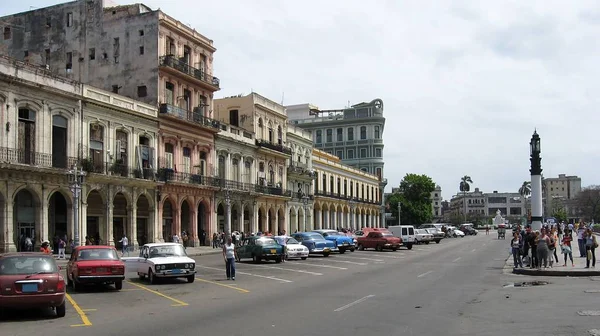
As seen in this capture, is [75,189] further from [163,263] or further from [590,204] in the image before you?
[590,204]

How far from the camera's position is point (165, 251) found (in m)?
23.9

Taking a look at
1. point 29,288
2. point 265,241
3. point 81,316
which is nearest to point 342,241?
point 265,241

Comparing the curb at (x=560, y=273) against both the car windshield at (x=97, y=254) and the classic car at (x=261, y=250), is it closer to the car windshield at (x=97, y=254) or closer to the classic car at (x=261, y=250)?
the classic car at (x=261, y=250)

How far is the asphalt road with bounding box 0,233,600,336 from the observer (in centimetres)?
1272

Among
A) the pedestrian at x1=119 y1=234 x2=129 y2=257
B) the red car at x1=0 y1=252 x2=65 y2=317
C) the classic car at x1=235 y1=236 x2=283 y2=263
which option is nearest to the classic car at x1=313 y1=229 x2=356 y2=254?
the classic car at x1=235 y1=236 x2=283 y2=263

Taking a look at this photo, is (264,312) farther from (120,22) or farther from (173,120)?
(120,22)

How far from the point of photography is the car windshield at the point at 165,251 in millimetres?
23703

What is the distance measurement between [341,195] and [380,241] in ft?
147

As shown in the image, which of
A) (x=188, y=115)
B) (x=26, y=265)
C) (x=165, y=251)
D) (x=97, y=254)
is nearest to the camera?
(x=26, y=265)

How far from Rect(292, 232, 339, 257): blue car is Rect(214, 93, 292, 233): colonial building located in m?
20.6

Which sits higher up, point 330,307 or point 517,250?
point 517,250

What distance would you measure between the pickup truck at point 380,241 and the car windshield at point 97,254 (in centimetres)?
2710

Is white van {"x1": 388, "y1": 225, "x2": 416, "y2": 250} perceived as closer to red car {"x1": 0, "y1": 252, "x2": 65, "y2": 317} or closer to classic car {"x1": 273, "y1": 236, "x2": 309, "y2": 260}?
classic car {"x1": 273, "y1": 236, "x2": 309, "y2": 260}

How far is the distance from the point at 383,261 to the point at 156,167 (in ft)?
68.9
